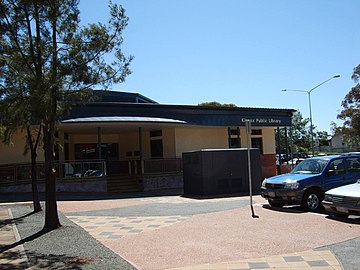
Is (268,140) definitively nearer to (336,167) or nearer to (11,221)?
(336,167)

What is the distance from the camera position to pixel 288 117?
30.8m

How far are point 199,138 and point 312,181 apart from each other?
54.6ft

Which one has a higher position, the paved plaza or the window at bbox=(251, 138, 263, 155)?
the window at bbox=(251, 138, 263, 155)

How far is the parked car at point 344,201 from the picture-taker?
9688mm

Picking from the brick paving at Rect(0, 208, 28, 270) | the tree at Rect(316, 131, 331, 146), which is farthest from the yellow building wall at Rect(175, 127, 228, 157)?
the tree at Rect(316, 131, 331, 146)

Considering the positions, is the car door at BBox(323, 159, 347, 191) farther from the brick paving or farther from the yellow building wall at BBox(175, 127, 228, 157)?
the yellow building wall at BBox(175, 127, 228, 157)

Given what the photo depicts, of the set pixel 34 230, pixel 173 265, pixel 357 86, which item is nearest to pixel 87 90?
pixel 34 230

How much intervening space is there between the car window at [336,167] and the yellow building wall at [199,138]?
15251 mm

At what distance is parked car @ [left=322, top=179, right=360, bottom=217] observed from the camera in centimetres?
969

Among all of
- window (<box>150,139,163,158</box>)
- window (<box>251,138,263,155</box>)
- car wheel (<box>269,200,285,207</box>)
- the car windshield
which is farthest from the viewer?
window (<box>251,138,263,155</box>)

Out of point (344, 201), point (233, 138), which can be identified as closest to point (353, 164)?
point (344, 201)

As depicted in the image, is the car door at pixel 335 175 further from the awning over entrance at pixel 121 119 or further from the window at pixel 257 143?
the window at pixel 257 143

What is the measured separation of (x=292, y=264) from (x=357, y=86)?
3226cm

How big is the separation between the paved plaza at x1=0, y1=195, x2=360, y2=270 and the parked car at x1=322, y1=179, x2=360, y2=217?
11.1 inches
